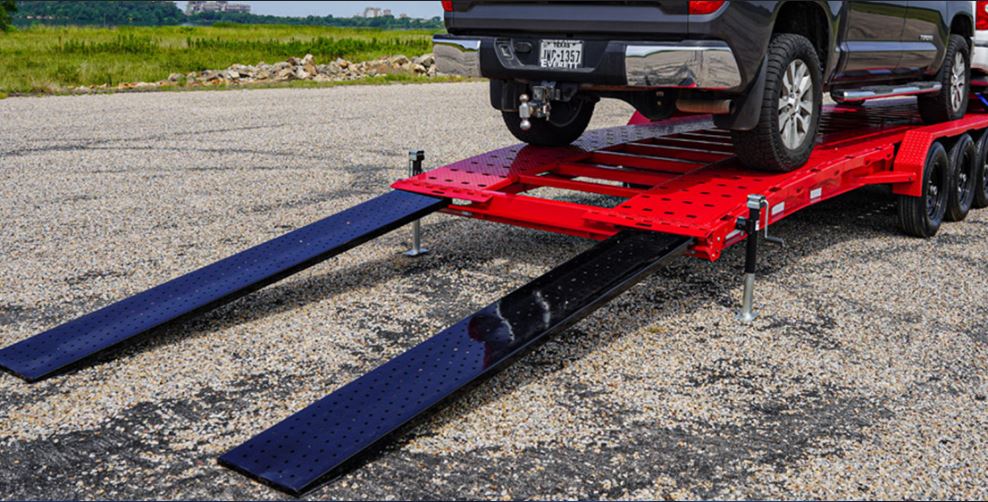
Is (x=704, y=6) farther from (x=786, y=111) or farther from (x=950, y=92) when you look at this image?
(x=950, y=92)

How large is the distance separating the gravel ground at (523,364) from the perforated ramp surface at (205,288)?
13 centimetres

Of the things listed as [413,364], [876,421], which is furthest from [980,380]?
[413,364]

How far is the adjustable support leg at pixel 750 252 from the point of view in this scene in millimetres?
4746

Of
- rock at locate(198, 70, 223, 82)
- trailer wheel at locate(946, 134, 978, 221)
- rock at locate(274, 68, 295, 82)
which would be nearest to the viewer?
trailer wheel at locate(946, 134, 978, 221)

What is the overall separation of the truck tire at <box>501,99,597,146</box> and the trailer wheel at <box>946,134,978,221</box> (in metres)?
2.74

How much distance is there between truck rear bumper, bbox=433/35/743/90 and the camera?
5.00 meters

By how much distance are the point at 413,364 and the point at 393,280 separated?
198cm

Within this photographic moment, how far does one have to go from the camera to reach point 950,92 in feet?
25.0

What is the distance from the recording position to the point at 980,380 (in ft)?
14.3

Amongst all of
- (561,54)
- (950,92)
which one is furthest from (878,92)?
(561,54)

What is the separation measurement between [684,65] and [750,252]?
1031 mm

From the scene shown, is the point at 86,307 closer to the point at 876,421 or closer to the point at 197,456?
the point at 197,456

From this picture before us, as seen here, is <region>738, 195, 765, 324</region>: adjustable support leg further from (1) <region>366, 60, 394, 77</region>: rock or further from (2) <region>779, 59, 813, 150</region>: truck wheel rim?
(1) <region>366, 60, 394, 77</region>: rock

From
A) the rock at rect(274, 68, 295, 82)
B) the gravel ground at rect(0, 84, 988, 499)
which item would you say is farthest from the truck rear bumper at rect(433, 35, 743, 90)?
the rock at rect(274, 68, 295, 82)
